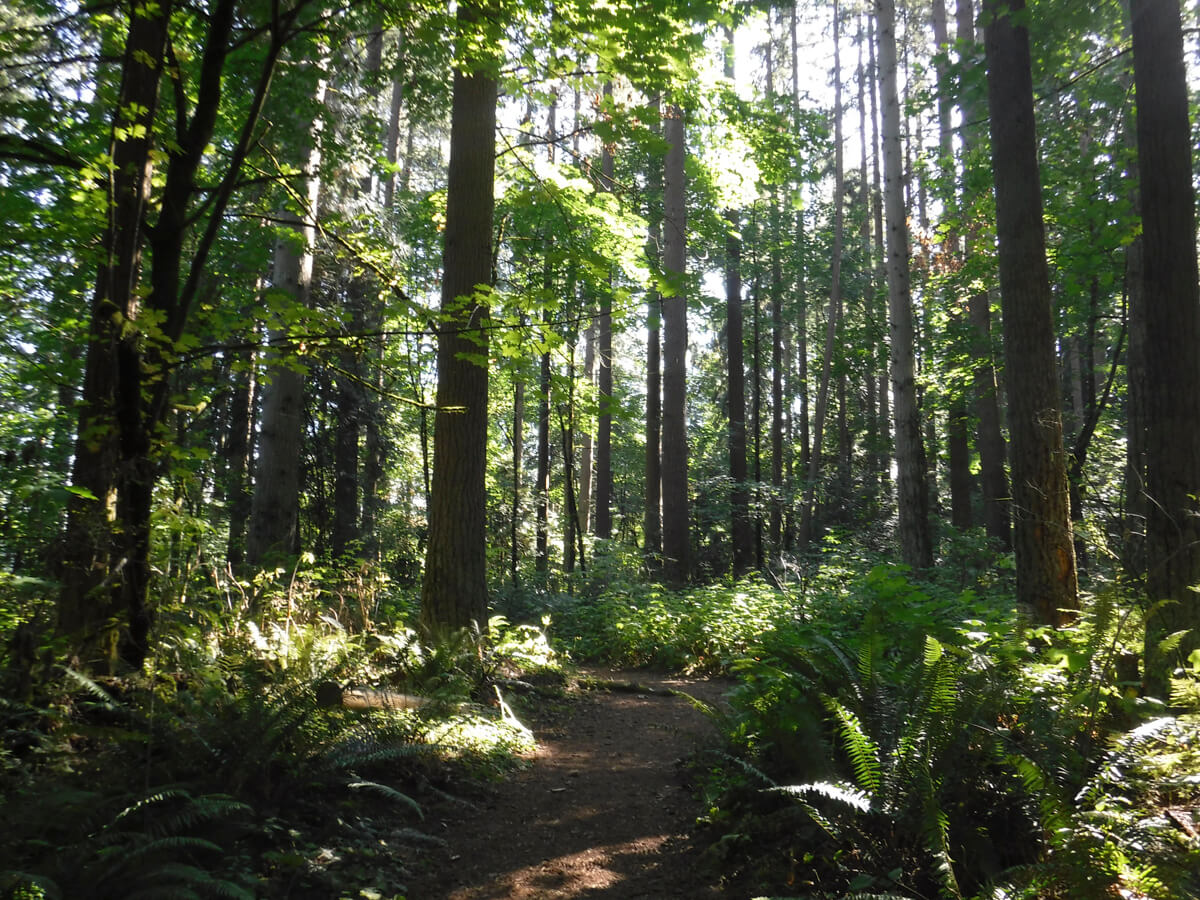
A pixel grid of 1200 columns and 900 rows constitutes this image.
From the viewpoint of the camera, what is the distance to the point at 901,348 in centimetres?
1223

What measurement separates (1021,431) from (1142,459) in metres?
3.84

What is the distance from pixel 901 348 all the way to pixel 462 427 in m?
8.12

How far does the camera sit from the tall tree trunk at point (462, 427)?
7.38 meters

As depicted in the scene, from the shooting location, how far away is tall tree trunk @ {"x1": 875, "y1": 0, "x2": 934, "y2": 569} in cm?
1188

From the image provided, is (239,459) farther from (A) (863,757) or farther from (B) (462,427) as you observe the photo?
(A) (863,757)

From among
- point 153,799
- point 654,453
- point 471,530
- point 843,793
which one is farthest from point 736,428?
point 153,799

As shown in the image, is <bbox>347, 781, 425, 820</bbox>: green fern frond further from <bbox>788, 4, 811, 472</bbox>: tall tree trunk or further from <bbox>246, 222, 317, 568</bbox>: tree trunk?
<bbox>788, 4, 811, 472</bbox>: tall tree trunk

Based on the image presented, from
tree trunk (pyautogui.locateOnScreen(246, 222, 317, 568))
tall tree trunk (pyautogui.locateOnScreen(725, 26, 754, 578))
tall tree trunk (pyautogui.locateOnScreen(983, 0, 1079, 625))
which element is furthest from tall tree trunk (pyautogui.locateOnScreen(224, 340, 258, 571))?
tall tree trunk (pyautogui.locateOnScreen(983, 0, 1079, 625))

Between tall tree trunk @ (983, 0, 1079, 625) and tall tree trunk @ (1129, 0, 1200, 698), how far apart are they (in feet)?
2.32

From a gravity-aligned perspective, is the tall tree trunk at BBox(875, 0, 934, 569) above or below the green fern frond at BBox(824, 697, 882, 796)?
above

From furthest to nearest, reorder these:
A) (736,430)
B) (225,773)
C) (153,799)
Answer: (736,430)
(225,773)
(153,799)

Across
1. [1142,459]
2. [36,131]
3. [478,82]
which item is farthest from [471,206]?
[1142,459]

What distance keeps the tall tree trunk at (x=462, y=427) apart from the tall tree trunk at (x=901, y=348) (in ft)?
24.8

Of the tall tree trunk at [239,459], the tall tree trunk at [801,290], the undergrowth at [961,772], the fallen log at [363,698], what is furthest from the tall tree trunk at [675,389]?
the undergrowth at [961,772]
